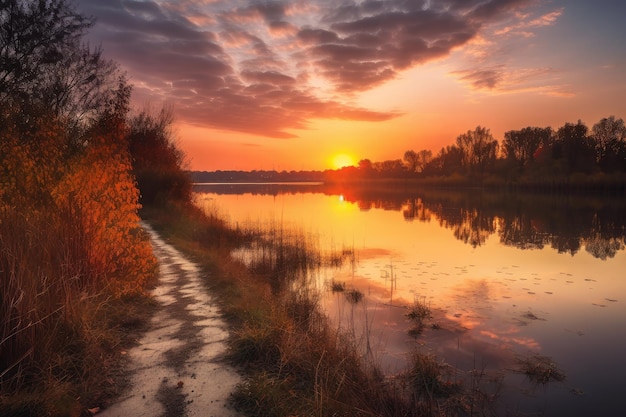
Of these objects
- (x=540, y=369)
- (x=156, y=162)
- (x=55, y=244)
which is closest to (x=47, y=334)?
(x=55, y=244)

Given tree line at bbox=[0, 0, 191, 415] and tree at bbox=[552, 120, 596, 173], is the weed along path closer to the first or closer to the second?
tree line at bbox=[0, 0, 191, 415]

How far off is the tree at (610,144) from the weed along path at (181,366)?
233ft

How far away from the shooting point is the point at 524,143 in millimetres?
77188

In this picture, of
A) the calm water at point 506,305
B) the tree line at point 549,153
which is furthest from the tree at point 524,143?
the calm water at point 506,305

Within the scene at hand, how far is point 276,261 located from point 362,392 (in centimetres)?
1042

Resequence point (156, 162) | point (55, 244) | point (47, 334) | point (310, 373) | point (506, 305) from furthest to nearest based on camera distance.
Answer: point (156, 162), point (506, 305), point (55, 244), point (310, 373), point (47, 334)

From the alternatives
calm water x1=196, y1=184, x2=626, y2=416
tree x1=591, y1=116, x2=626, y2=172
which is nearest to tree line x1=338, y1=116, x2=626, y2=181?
tree x1=591, y1=116, x2=626, y2=172

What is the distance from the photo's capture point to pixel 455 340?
822 centimetres

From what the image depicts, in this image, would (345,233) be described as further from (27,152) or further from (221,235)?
(27,152)

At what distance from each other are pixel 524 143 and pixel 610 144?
1576cm

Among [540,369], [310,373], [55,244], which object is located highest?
[55,244]

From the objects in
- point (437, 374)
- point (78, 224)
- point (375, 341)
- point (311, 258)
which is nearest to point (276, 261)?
point (311, 258)

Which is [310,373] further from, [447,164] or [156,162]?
[447,164]

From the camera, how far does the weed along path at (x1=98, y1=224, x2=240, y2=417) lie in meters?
4.55
